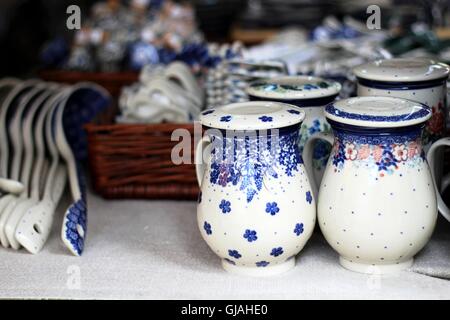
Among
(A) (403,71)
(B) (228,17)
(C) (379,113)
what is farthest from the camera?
(B) (228,17)

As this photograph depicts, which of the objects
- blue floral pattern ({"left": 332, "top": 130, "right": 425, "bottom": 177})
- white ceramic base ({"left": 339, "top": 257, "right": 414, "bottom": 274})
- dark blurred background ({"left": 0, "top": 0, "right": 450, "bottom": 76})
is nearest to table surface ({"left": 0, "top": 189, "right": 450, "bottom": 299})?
white ceramic base ({"left": 339, "top": 257, "right": 414, "bottom": 274})

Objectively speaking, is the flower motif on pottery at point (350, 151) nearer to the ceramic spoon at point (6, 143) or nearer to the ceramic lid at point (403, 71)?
the ceramic lid at point (403, 71)

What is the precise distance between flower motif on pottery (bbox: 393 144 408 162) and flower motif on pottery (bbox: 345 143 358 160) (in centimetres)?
4

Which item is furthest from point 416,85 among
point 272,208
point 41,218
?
point 41,218

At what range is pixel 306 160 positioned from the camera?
0.79 m

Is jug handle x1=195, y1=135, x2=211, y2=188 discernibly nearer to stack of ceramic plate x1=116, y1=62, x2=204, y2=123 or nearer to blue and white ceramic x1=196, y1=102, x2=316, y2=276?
blue and white ceramic x1=196, y1=102, x2=316, y2=276

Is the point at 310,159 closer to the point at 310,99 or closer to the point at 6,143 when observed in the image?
the point at 310,99

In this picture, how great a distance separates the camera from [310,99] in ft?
2.65

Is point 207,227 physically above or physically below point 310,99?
below

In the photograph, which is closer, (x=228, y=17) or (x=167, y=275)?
(x=167, y=275)

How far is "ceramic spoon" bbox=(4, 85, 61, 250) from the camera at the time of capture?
32.5 inches

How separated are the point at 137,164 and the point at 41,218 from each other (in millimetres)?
174

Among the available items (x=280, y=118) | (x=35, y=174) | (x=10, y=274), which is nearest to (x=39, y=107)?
(x=35, y=174)

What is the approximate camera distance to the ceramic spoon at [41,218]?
0.82m
